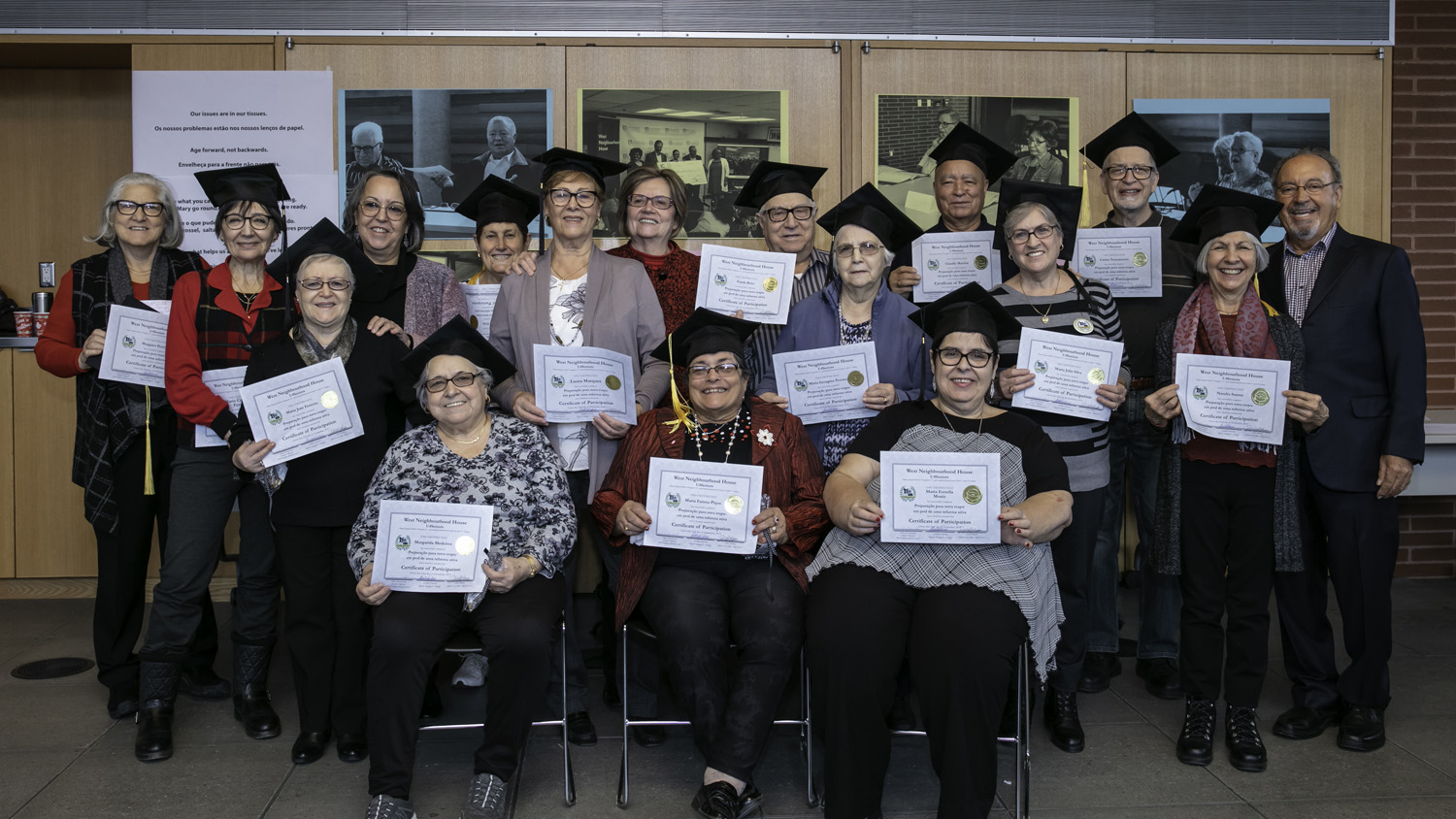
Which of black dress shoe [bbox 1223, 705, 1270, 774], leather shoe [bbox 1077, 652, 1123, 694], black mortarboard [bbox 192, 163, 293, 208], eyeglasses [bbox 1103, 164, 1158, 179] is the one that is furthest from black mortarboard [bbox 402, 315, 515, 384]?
black dress shoe [bbox 1223, 705, 1270, 774]

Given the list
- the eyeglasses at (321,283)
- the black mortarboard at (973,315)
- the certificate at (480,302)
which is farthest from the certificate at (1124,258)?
the eyeglasses at (321,283)

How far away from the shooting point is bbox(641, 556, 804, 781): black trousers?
3309 millimetres

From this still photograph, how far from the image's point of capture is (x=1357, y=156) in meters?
6.03

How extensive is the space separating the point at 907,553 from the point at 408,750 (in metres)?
1.65

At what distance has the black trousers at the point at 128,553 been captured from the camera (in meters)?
4.07

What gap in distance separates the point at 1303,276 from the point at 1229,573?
3.76ft

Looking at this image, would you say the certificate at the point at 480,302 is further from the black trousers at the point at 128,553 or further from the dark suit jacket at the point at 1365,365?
the dark suit jacket at the point at 1365,365

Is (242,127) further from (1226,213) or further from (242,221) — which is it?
(1226,213)

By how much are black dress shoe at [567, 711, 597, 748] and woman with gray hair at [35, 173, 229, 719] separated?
1.68 metres

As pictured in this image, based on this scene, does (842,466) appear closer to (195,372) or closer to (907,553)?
(907,553)

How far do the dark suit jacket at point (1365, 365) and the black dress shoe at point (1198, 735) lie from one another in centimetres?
92

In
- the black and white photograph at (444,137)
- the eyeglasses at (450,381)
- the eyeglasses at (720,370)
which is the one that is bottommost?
the eyeglasses at (450,381)

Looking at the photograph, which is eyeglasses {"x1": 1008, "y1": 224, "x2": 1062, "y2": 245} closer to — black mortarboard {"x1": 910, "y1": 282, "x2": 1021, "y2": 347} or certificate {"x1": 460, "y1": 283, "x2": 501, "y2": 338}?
black mortarboard {"x1": 910, "y1": 282, "x2": 1021, "y2": 347}

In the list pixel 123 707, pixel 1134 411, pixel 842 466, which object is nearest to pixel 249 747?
pixel 123 707
